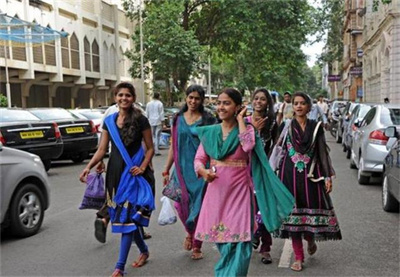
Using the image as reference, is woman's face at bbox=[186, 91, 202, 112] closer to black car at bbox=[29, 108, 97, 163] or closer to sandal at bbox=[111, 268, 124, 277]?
sandal at bbox=[111, 268, 124, 277]

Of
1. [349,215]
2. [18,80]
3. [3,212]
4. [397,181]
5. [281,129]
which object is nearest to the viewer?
[281,129]

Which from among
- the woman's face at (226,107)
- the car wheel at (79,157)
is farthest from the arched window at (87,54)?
the woman's face at (226,107)

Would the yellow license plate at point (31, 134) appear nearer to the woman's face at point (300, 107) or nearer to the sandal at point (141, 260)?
the sandal at point (141, 260)

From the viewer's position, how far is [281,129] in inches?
200

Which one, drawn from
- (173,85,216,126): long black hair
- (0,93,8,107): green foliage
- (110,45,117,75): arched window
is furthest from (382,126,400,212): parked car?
(110,45,117,75): arched window

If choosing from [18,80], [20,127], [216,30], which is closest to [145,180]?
[20,127]

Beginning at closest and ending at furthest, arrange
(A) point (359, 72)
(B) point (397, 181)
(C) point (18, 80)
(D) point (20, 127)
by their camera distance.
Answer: (B) point (397, 181) < (D) point (20, 127) < (C) point (18, 80) < (A) point (359, 72)

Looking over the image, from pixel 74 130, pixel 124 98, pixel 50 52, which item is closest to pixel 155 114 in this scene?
pixel 74 130

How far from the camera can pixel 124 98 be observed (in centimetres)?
468

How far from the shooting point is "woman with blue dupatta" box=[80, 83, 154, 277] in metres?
4.56

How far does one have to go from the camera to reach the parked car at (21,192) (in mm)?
5656

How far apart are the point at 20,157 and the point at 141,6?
2353 cm

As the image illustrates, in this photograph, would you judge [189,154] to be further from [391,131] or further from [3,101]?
[3,101]

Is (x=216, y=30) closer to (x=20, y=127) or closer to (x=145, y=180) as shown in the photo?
(x=20, y=127)
